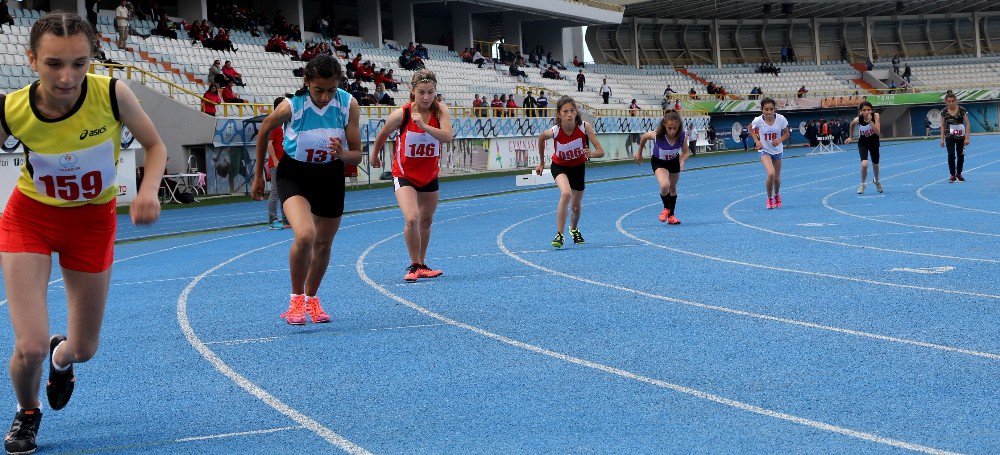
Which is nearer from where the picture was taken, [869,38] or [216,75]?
[216,75]

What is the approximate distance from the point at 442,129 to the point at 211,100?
20.1 metres

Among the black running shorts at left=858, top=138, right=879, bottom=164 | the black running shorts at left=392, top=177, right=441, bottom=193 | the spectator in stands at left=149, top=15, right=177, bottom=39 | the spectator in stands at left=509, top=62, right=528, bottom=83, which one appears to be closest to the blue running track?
the black running shorts at left=392, top=177, right=441, bottom=193

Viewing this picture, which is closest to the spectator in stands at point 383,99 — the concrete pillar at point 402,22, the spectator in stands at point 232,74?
the spectator in stands at point 232,74

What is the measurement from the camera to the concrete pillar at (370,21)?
158 feet

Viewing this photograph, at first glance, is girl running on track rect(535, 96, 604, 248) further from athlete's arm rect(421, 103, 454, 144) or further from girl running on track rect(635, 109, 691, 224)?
athlete's arm rect(421, 103, 454, 144)

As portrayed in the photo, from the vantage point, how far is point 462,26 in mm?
55219

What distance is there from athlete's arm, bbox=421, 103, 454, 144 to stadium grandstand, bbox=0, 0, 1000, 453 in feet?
1.61

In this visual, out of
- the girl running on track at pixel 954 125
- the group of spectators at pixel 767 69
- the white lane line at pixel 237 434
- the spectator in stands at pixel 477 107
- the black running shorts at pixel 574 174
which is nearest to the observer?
the white lane line at pixel 237 434

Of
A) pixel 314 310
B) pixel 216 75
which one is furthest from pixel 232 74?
pixel 314 310

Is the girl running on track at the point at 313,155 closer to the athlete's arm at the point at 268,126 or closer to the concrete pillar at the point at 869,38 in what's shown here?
the athlete's arm at the point at 268,126

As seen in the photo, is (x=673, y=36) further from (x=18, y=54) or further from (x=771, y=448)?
(x=771, y=448)

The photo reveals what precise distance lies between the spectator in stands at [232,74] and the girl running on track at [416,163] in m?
21.8

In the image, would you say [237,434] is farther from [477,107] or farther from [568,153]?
[477,107]

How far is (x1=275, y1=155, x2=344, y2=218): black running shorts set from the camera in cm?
776
